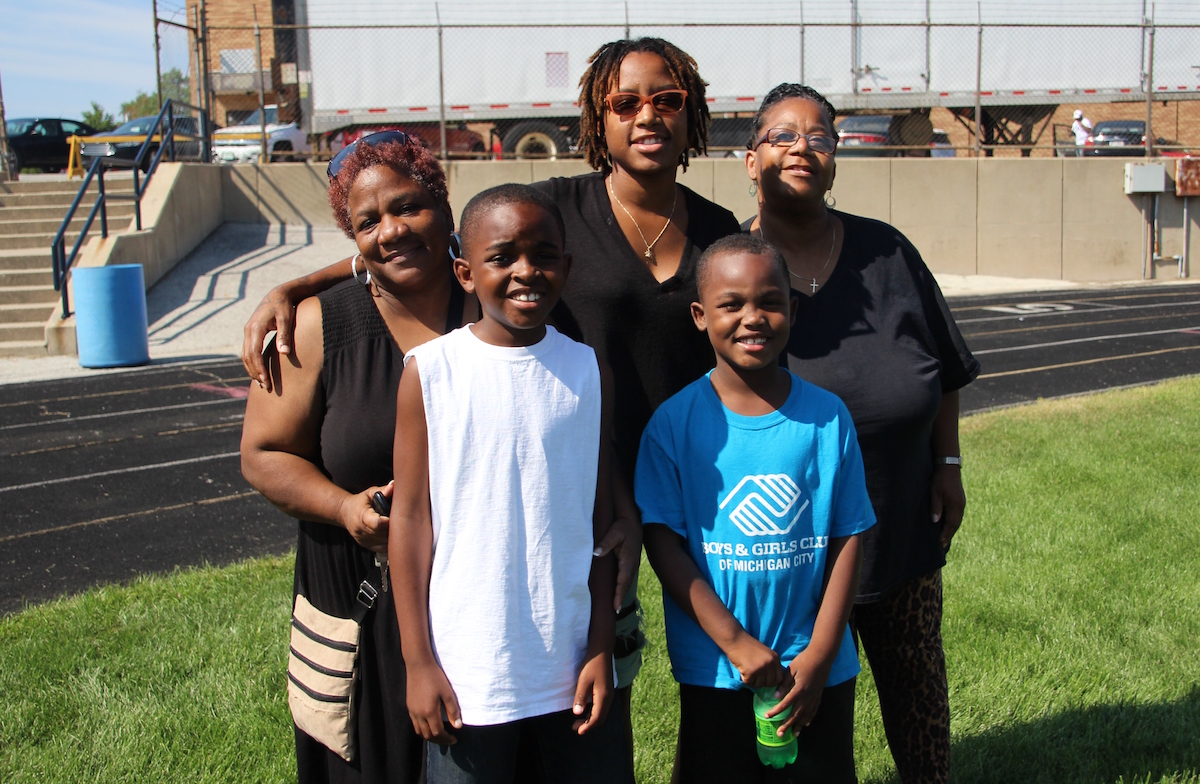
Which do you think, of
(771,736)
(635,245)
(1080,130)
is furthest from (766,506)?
(1080,130)

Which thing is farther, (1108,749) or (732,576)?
(1108,749)

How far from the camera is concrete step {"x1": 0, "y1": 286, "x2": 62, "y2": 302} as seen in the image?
46.4 ft

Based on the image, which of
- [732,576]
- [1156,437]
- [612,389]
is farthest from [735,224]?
[1156,437]

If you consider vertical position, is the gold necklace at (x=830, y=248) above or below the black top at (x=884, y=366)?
above

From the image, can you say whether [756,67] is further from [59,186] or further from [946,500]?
[946,500]

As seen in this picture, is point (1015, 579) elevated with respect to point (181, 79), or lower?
lower

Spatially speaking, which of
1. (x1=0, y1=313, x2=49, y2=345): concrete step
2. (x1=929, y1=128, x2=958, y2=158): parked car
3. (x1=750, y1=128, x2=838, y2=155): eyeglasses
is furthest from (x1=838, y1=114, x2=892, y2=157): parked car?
(x1=750, y1=128, x2=838, y2=155): eyeglasses

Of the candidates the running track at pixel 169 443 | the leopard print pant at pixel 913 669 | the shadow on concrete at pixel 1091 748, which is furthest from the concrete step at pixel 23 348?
the leopard print pant at pixel 913 669

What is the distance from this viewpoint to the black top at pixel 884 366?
8.10ft

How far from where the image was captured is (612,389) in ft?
6.86

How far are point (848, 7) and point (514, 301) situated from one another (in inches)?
794

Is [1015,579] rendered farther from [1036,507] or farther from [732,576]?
[732,576]

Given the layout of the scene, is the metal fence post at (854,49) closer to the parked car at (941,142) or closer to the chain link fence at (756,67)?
the chain link fence at (756,67)

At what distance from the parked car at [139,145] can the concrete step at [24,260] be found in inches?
72.1
